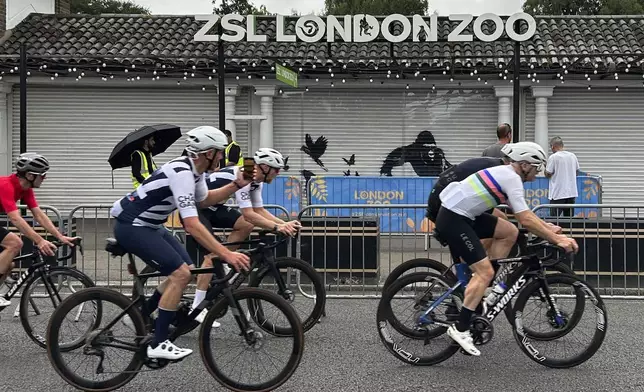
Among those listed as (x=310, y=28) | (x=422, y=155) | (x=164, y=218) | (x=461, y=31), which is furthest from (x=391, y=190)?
(x=164, y=218)

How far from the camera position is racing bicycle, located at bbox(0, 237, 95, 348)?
19.1 feet

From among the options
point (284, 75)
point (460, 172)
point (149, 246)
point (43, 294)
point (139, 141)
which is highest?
point (284, 75)

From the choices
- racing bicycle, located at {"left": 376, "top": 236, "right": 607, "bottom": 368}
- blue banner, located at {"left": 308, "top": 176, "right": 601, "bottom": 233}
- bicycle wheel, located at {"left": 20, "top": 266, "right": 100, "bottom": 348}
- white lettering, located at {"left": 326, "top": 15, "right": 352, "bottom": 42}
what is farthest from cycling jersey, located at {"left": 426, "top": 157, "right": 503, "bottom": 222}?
white lettering, located at {"left": 326, "top": 15, "right": 352, "bottom": 42}

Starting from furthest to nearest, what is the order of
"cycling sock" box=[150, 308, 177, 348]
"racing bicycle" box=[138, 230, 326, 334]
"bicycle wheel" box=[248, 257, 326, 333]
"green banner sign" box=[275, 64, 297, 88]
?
"green banner sign" box=[275, 64, 297, 88] < "bicycle wheel" box=[248, 257, 326, 333] < "racing bicycle" box=[138, 230, 326, 334] < "cycling sock" box=[150, 308, 177, 348]

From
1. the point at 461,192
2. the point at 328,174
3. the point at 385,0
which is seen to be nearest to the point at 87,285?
the point at 461,192

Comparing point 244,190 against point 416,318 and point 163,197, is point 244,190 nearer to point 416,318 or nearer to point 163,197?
point 163,197

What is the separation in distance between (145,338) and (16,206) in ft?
7.22

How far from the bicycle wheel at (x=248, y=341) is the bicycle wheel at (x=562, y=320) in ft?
6.20

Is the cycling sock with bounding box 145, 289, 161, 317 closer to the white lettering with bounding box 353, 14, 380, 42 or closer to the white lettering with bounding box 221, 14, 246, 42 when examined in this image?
the white lettering with bounding box 221, 14, 246, 42

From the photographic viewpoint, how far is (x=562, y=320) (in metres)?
5.29

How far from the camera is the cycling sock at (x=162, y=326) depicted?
180 inches

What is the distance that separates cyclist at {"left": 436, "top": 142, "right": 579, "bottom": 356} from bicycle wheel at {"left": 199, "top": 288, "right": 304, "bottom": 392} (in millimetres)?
1365

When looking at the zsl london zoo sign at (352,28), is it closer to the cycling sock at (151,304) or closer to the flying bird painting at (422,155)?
the flying bird painting at (422,155)

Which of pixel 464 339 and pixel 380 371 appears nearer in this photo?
pixel 464 339
